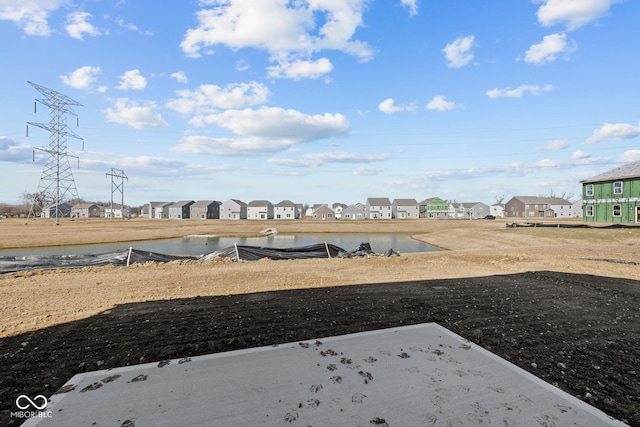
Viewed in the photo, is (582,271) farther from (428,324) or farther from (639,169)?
(639,169)

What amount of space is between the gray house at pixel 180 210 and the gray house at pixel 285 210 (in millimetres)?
24990

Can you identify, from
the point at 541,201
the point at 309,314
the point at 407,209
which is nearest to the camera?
the point at 309,314

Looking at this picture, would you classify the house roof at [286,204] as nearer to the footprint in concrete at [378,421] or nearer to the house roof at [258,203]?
the house roof at [258,203]

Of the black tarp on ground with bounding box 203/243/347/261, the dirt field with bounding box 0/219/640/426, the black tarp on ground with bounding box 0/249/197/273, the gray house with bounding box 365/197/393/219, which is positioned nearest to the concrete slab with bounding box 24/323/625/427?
the dirt field with bounding box 0/219/640/426

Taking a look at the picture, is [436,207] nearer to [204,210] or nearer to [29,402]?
[204,210]

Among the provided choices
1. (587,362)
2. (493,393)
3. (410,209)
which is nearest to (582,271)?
(587,362)

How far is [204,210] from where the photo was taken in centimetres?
8375

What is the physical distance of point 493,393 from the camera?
120 inches

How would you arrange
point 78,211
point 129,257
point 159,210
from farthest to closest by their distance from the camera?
point 78,211
point 159,210
point 129,257

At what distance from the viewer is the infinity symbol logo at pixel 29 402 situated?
2.87 meters

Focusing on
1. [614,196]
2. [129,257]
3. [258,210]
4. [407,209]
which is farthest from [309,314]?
[407,209]

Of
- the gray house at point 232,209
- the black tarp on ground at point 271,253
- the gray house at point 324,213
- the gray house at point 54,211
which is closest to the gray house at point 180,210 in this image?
the gray house at point 232,209

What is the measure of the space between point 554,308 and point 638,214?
32443mm

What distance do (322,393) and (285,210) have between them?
8667 cm
